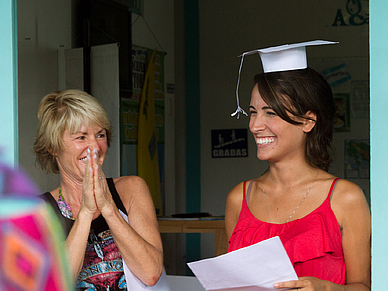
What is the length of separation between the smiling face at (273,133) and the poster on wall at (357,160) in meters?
3.32

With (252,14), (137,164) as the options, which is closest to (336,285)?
(137,164)

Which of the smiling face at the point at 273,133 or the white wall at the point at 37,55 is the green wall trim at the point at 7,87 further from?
the white wall at the point at 37,55

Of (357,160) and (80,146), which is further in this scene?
(357,160)

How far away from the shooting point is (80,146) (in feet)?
5.82

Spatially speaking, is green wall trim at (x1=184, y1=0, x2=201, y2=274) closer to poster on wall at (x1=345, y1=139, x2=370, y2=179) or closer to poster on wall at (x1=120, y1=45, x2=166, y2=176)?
poster on wall at (x1=120, y1=45, x2=166, y2=176)

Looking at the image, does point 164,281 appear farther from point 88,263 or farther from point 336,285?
point 336,285

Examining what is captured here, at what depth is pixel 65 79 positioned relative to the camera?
10.7 feet

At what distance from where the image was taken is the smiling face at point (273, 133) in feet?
5.47

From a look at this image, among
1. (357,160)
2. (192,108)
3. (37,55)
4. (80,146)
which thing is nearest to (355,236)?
(80,146)

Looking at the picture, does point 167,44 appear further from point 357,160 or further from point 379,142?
point 379,142

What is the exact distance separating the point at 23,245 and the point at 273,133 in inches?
33.9

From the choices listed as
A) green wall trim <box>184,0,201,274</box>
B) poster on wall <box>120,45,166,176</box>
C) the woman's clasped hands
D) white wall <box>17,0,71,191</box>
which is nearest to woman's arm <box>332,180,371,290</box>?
the woman's clasped hands

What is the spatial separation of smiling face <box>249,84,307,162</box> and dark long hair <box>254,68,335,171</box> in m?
0.02

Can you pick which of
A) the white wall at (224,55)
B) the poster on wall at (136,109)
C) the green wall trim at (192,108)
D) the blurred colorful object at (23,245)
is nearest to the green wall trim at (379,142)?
the blurred colorful object at (23,245)
